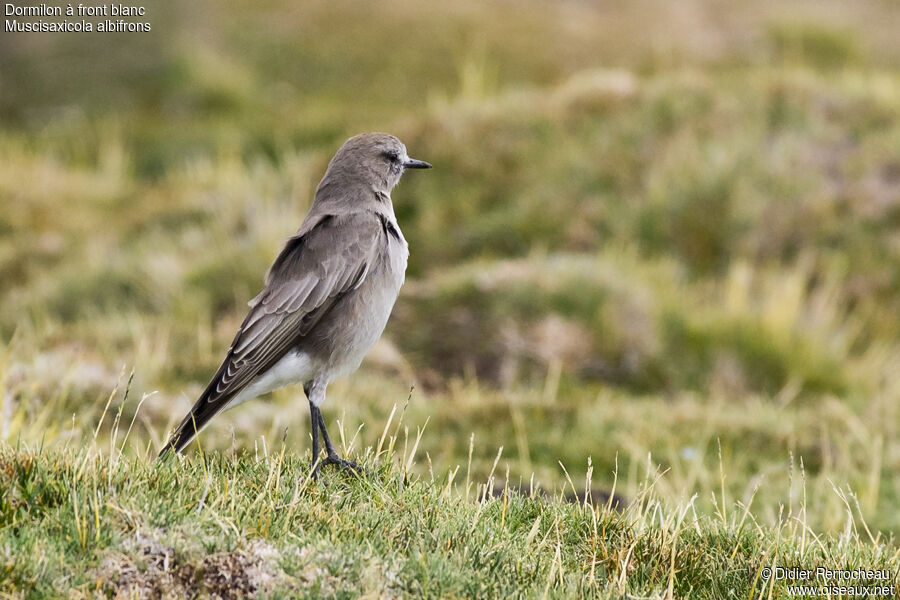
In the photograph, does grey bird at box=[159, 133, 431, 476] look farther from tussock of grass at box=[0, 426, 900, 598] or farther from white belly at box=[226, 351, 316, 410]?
tussock of grass at box=[0, 426, 900, 598]

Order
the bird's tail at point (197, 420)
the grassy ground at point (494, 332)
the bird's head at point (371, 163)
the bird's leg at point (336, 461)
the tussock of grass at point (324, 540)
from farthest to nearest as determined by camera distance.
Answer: the bird's head at point (371, 163)
the bird's tail at point (197, 420)
the bird's leg at point (336, 461)
the grassy ground at point (494, 332)
the tussock of grass at point (324, 540)

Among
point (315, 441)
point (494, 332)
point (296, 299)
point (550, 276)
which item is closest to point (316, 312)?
point (296, 299)

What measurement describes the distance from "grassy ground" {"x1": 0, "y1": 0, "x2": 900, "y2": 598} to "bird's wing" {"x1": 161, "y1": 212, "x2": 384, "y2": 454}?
0.44 m

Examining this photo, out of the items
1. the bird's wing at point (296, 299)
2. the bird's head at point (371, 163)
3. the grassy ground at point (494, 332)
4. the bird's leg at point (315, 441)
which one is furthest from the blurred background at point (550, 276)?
the bird's head at point (371, 163)

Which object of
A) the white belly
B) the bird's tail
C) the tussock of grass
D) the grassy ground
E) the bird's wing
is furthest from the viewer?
the white belly

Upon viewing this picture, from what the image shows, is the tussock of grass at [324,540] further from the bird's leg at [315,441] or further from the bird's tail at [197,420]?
the bird's tail at [197,420]

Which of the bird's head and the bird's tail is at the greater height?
the bird's head

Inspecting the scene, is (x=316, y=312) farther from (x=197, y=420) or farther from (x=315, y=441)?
(x=197, y=420)

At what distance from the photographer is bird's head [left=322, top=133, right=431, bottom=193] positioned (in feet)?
20.6

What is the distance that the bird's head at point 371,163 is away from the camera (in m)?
6.27

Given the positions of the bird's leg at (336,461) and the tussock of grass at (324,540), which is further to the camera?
the bird's leg at (336,461)

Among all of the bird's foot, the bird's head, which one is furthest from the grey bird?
the bird's head

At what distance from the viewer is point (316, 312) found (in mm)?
5746

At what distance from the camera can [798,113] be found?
47.2 feet
